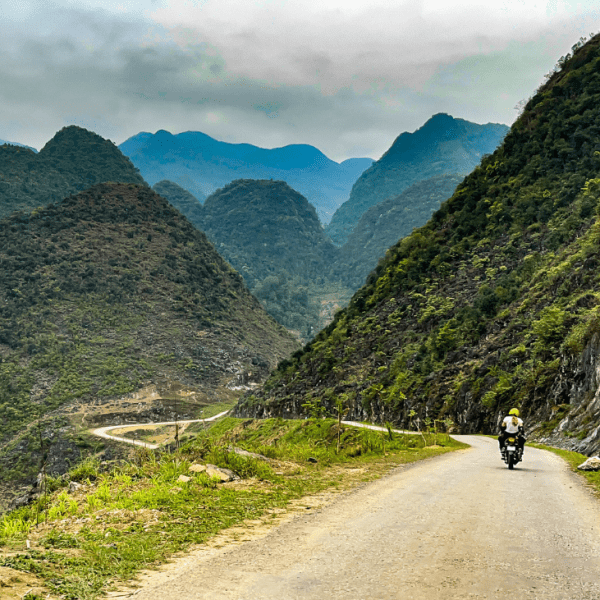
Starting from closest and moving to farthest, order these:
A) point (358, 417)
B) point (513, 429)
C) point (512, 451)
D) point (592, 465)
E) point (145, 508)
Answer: point (145, 508), point (592, 465), point (512, 451), point (513, 429), point (358, 417)

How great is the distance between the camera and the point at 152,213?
175 m

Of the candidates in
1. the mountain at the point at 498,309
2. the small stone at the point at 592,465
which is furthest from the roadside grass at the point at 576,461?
the mountain at the point at 498,309

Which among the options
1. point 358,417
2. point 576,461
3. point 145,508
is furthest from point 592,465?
point 358,417

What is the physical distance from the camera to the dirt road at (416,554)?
516cm

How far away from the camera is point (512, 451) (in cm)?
1530

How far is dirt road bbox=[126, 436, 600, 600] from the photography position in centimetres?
516

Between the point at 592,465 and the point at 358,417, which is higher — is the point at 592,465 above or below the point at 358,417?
above

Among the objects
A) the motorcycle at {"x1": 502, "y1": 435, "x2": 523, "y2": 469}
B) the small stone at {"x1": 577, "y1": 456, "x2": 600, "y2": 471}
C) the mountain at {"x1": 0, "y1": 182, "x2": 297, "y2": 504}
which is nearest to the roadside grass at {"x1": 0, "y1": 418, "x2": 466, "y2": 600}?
the motorcycle at {"x1": 502, "y1": 435, "x2": 523, "y2": 469}

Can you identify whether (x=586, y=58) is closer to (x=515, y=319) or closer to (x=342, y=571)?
(x=515, y=319)

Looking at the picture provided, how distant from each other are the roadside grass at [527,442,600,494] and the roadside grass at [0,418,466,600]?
5330mm

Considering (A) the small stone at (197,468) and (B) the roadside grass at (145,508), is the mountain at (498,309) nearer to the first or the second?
(B) the roadside grass at (145,508)

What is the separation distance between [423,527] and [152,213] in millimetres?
178126

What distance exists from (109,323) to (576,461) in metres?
131

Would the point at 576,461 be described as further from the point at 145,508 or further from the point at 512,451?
the point at 145,508
